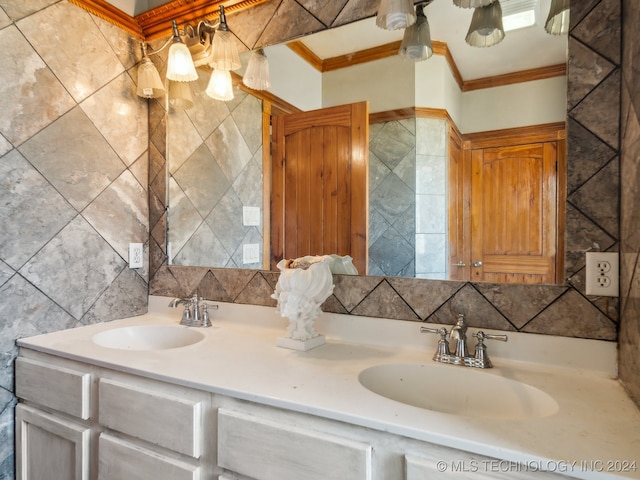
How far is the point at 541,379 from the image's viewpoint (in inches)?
37.5

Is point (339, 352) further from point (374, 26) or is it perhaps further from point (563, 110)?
point (374, 26)

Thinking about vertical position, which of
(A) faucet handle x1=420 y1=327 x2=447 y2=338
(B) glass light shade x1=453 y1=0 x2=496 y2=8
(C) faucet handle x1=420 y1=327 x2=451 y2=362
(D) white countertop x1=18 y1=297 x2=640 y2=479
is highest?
(B) glass light shade x1=453 y1=0 x2=496 y2=8

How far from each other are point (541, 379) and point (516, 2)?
1.09 meters

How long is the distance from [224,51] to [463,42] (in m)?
0.92

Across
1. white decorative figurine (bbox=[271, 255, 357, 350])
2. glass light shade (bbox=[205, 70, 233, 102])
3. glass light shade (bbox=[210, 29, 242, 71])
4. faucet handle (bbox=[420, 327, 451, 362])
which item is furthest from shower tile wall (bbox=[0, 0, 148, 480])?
faucet handle (bbox=[420, 327, 451, 362])

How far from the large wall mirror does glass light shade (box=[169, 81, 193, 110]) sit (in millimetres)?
294

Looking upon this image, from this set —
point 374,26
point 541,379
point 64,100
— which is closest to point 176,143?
point 64,100

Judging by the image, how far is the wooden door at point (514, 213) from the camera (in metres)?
1.08

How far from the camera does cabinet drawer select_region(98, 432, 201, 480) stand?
0.93 meters

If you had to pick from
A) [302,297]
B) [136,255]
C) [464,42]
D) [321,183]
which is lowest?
[302,297]

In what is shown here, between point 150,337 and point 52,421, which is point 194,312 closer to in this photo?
point 150,337

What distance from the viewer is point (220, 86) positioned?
5.47ft

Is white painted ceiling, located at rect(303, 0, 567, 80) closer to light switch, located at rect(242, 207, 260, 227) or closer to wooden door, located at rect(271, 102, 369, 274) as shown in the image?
wooden door, located at rect(271, 102, 369, 274)

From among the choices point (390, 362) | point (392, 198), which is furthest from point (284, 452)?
point (392, 198)
